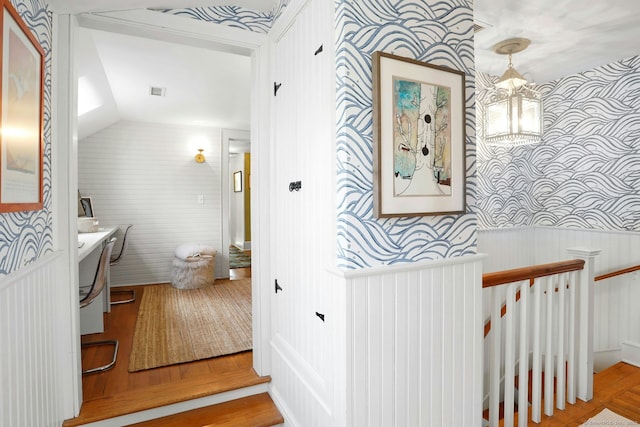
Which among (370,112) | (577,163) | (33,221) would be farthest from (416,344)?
(577,163)

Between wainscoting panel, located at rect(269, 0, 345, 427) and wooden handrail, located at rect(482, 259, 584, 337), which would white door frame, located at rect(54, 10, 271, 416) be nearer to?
wainscoting panel, located at rect(269, 0, 345, 427)

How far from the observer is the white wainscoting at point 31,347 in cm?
111

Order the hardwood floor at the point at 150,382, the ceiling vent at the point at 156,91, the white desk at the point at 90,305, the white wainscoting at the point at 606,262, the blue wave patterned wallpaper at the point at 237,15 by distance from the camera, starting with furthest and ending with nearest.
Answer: the ceiling vent at the point at 156,91 → the white wainscoting at the point at 606,262 → the white desk at the point at 90,305 → the blue wave patterned wallpaper at the point at 237,15 → the hardwood floor at the point at 150,382

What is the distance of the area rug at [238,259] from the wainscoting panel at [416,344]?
15.3 feet

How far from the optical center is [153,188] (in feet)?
15.0

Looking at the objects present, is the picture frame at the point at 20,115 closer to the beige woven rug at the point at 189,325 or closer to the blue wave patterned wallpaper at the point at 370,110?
the blue wave patterned wallpaper at the point at 370,110

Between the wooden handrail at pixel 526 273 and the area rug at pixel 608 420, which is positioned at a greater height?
the wooden handrail at pixel 526 273

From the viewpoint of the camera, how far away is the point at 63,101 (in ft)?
5.52

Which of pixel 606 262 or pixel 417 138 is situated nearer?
pixel 417 138

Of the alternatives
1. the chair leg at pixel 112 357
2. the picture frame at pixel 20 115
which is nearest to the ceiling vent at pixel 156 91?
the picture frame at pixel 20 115

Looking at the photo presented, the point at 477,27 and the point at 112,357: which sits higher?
the point at 477,27

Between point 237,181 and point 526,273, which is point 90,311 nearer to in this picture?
point 526,273

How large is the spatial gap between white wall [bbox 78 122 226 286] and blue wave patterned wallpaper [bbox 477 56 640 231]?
3442mm

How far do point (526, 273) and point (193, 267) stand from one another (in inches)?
141
